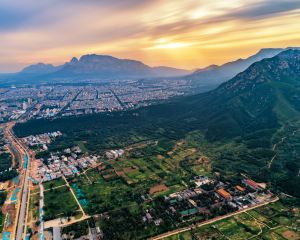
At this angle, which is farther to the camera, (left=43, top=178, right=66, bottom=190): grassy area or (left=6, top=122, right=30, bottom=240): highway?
(left=43, top=178, right=66, bottom=190): grassy area

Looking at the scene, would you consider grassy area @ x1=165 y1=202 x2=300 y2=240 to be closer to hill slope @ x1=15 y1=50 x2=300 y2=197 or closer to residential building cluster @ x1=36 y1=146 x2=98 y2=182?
hill slope @ x1=15 y1=50 x2=300 y2=197

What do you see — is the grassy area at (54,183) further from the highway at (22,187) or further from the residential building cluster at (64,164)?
the highway at (22,187)

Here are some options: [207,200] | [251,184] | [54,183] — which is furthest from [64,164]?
[251,184]

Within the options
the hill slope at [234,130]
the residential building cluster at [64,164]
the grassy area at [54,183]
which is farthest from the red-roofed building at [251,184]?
the grassy area at [54,183]

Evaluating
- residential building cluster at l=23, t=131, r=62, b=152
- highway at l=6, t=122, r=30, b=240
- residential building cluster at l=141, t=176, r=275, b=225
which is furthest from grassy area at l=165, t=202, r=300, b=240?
residential building cluster at l=23, t=131, r=62, b=152

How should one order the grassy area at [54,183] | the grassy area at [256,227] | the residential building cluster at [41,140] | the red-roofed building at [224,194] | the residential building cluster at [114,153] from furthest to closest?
the residential building cluster at [41,140] < the residential building cluster at [114,153] < the grassy area at [54,183] < the red-roofed building at [224,194] < the grassy area at [256,227]

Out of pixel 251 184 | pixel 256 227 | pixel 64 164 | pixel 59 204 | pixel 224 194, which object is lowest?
pixel 256 227

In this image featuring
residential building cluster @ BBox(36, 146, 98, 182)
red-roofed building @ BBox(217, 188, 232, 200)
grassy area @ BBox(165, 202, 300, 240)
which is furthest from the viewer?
residential building cluster @ BBox(36, 146, 98, 182)

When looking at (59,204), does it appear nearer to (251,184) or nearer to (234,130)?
(251,184)

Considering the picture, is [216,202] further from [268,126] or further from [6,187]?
[268,126]
